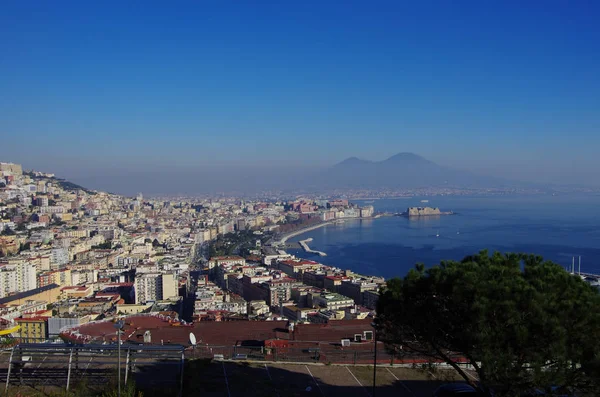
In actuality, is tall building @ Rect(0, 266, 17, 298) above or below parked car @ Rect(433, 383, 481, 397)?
below

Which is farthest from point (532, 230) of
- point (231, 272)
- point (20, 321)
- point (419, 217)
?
point (20, 321)

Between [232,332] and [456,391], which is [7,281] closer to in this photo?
[232,332]

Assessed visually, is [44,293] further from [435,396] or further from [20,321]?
[435,396]

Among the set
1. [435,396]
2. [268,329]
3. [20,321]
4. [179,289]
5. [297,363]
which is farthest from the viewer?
[179,289]

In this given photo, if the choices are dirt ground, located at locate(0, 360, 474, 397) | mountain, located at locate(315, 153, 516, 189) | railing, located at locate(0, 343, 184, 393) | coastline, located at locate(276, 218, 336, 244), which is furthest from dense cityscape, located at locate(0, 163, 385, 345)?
mountain, located at locate(315, 153, 516, 189)

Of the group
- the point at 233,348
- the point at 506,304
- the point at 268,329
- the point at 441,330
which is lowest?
the point at 268,329

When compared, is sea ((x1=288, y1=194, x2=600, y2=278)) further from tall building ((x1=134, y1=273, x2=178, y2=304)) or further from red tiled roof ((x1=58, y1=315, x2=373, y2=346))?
red tiled roof ((x1=58, y1=315, x2=373, y2=346))

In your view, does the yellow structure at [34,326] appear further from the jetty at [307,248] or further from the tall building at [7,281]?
the jetty at [307,248]
